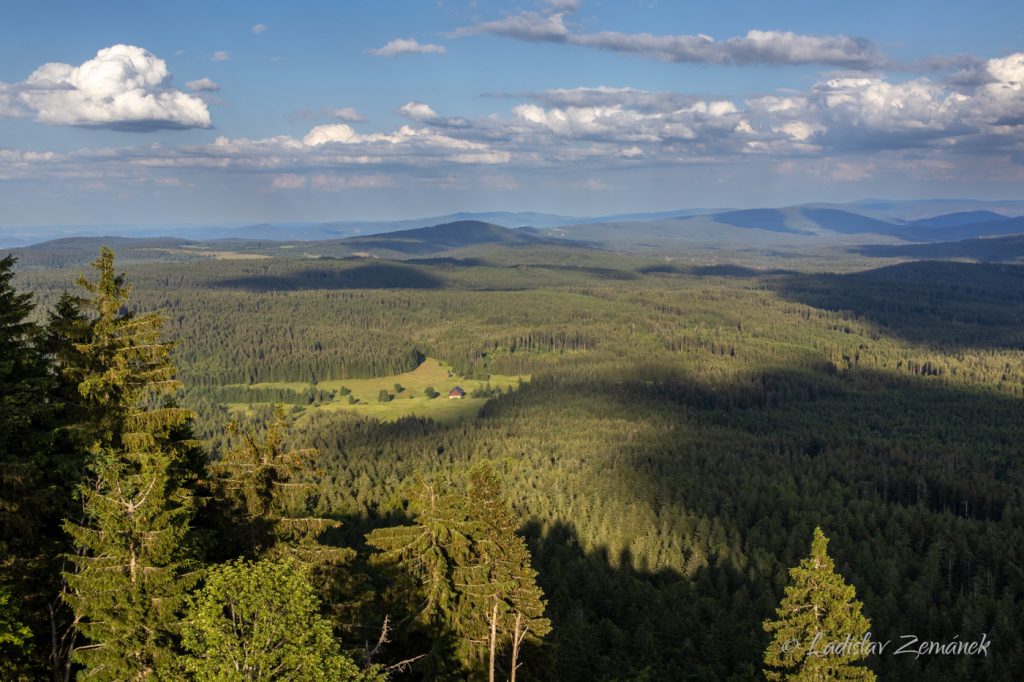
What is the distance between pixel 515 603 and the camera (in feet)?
122

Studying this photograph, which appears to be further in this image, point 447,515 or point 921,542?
point 921,542

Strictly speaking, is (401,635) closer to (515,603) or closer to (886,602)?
(515,603)

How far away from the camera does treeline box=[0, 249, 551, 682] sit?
23.3 m

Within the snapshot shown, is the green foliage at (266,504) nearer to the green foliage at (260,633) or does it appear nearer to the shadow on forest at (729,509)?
the green foliage at (260,633)

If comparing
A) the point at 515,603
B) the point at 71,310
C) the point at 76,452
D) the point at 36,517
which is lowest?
the point at 515,603

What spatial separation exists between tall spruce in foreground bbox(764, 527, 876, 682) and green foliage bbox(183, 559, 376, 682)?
22.3m

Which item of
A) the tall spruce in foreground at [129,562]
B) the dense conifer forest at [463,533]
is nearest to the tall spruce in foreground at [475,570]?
the dense conifer forest at [463,533]

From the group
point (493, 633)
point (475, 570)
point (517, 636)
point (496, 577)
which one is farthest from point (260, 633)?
point (517, 636)

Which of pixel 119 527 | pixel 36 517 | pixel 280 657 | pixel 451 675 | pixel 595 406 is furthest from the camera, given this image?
pixel 595 406

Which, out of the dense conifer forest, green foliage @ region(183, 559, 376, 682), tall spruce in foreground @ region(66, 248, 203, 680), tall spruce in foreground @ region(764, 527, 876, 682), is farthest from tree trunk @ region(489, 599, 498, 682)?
tall spruce in foreground @ region(66, 248, 203, 680)

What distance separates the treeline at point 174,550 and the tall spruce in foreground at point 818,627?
42.1 ft

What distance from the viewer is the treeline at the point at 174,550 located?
23281 mm

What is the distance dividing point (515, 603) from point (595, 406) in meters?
156

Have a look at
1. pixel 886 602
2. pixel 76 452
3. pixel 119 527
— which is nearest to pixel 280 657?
pixel 119 527
